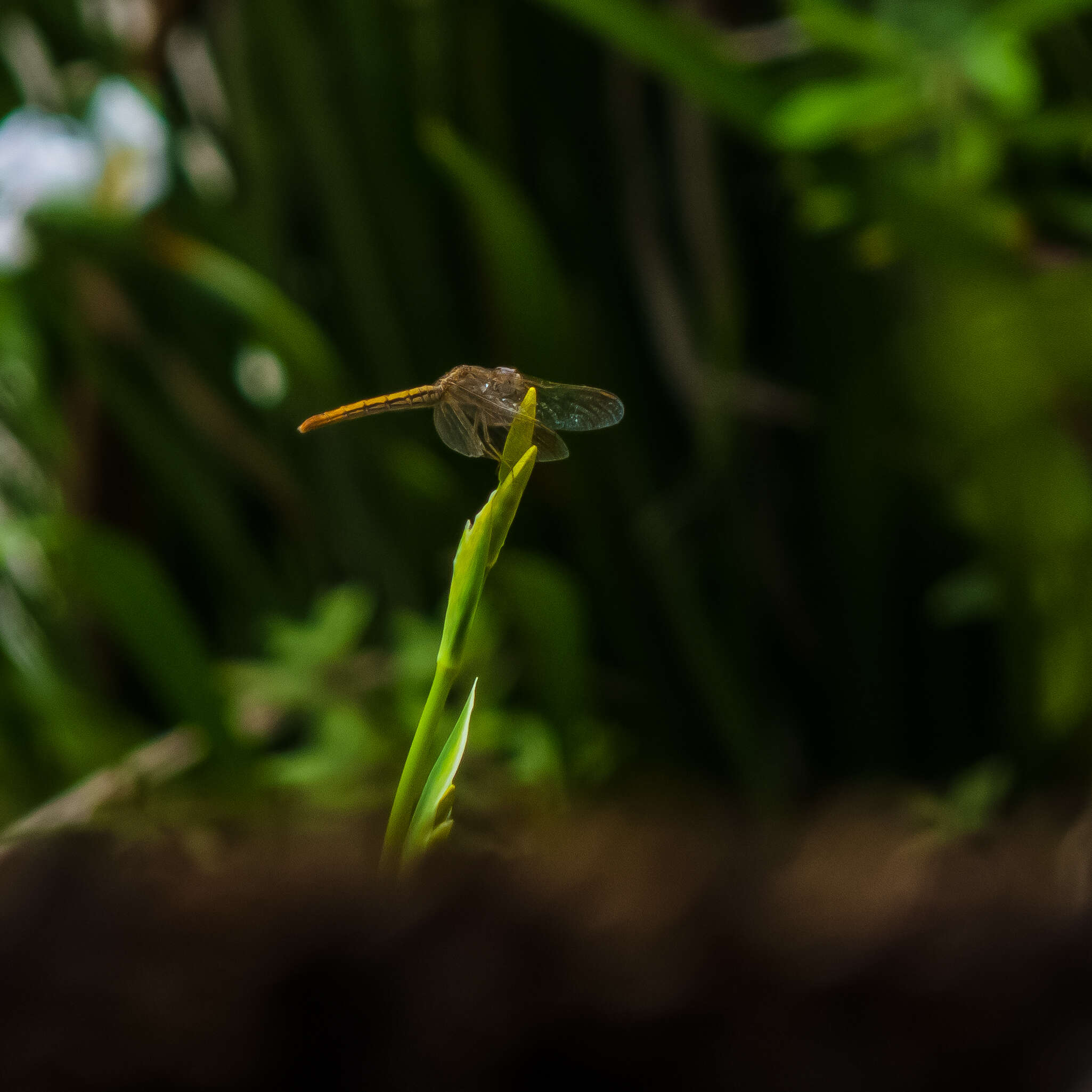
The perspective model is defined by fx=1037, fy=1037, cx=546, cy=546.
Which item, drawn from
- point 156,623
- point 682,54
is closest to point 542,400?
point 682,54

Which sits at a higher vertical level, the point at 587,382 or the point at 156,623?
the point at 587,382

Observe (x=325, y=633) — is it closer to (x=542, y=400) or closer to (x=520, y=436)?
(x=542, y=400)

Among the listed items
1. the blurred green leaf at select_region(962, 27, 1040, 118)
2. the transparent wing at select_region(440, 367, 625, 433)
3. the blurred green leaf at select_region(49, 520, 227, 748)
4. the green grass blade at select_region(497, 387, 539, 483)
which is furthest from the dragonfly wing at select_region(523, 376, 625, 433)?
the blurred green leaf at select_region(49, 520, 227, 748)

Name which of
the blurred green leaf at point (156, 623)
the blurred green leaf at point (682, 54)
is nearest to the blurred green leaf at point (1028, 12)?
the blurred green leaf at point (682, 54)

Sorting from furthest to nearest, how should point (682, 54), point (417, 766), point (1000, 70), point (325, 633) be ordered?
point (325, 633) < point (682, 54) < point (1000, 70) < point (417, 766)

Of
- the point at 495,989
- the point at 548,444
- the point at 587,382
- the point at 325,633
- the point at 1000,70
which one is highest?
the point at 587,382

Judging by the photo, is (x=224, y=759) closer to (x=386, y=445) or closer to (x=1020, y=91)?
(x=386, y=445)

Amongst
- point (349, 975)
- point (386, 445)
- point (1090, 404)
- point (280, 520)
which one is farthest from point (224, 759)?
point (1090, 404)
